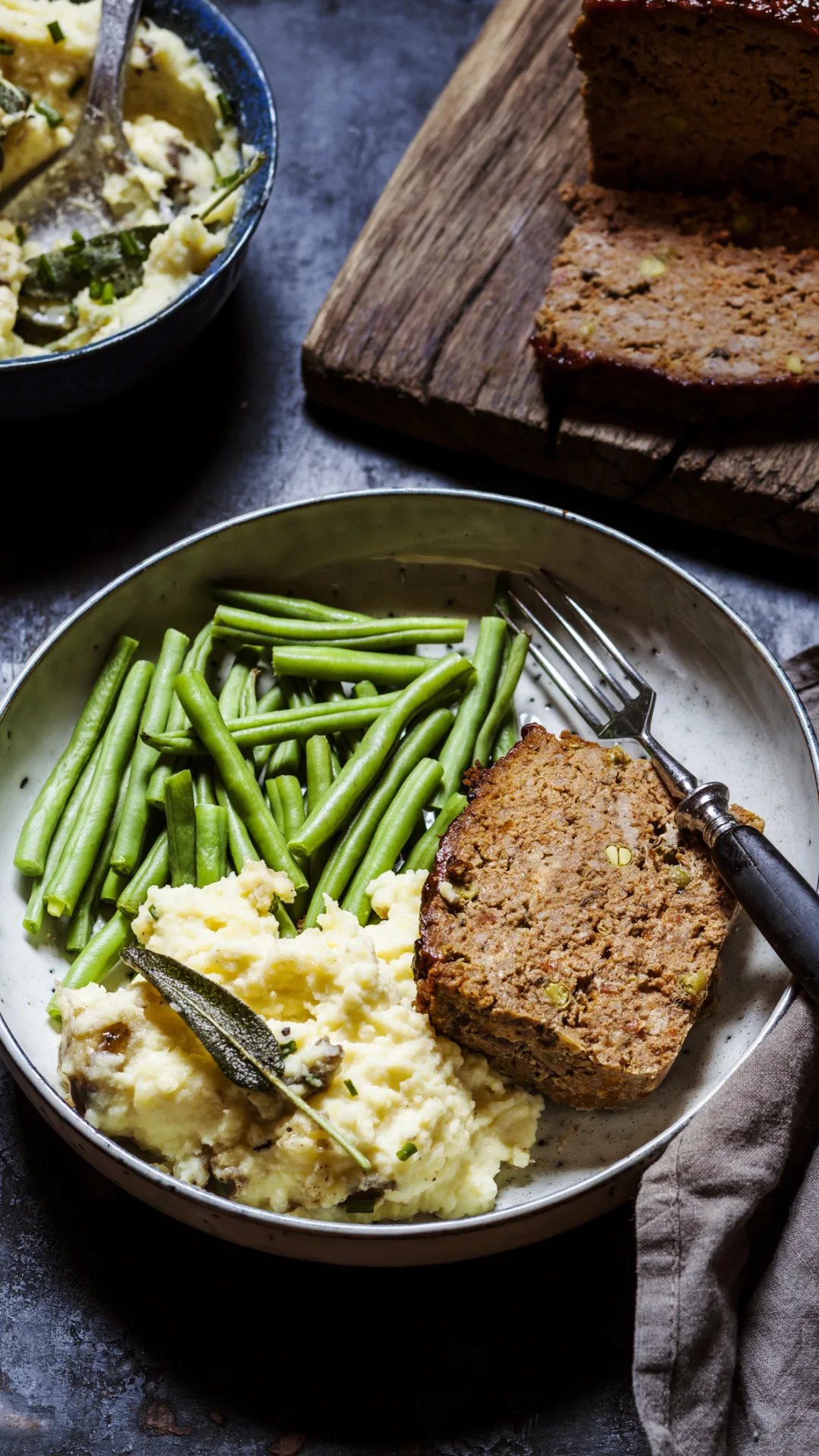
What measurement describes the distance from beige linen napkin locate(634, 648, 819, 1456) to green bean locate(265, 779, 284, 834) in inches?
58.9

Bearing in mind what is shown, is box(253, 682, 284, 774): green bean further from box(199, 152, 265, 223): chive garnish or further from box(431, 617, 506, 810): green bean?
box(199, 152, 265, 223): chive garnish

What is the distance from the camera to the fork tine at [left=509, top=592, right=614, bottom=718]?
4188 millimetres

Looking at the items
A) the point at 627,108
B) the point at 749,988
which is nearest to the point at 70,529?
the point at 627,108

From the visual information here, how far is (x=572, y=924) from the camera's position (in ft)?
12.1

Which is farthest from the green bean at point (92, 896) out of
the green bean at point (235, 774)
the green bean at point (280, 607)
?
the green bean at point (280, 607)

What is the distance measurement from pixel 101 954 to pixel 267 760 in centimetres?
81

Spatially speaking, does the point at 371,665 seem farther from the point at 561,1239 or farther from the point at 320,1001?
the point at 561,1239

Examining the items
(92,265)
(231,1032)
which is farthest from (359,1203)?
(92,265)

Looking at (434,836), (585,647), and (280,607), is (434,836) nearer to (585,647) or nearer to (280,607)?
(585,647)

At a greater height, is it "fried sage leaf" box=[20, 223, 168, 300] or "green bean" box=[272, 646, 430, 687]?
"fried sage leaf" box=[20, 223, 168, 300]

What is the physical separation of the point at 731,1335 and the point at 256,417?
361 cm

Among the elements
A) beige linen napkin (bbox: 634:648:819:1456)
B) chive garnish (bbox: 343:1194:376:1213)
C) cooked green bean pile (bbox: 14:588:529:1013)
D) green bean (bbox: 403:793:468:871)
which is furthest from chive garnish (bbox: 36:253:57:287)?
beige linen napkin (bbox: 634:648:819:1456)

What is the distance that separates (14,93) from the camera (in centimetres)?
484

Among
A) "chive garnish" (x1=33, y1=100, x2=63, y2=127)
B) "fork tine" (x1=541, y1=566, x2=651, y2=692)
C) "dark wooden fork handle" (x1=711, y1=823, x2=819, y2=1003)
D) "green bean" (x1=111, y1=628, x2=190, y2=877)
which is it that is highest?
"dark wooden fork handle" (x1=711, y1=823, x2=819, y2=1003)
